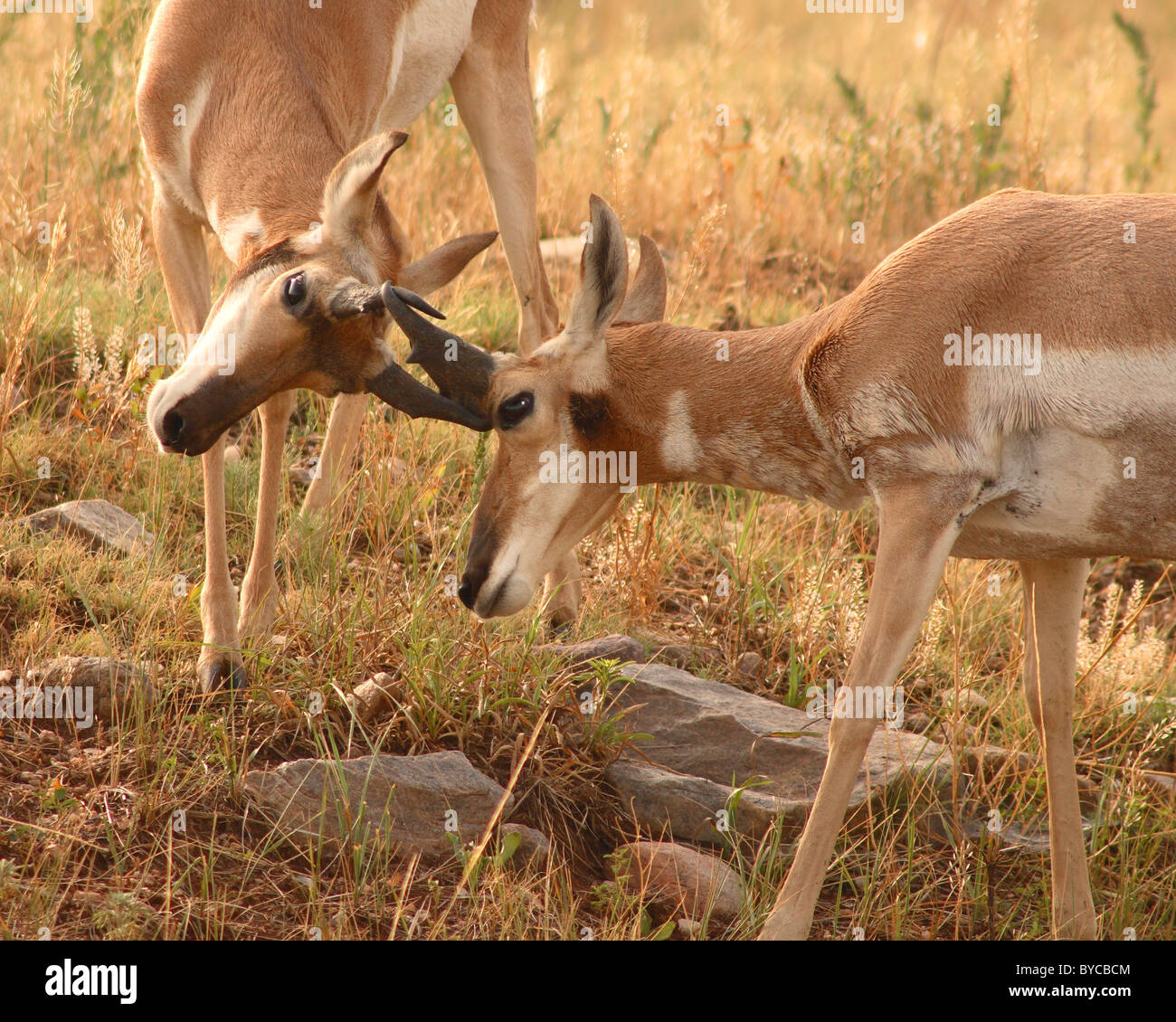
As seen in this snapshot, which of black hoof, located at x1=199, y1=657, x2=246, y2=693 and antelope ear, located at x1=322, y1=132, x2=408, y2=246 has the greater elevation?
antelope ear, located at x1=322, y1=132, x2=408, y2=246

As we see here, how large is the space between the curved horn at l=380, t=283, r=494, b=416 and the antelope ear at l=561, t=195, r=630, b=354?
0.28m

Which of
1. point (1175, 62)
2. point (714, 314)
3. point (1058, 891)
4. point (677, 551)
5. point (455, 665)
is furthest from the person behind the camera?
point (1175, 62)

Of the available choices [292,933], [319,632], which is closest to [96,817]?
[292,933]

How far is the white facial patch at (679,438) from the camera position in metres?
3.91

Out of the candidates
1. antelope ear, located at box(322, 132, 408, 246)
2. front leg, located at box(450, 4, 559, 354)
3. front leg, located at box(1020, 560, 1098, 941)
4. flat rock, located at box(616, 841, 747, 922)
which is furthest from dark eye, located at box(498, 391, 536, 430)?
front leg, located at box(450, 4, 559, 354)

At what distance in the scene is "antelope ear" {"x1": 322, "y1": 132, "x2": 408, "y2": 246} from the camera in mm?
3920

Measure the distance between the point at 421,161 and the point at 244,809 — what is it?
519cm

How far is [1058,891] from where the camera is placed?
13.6ft

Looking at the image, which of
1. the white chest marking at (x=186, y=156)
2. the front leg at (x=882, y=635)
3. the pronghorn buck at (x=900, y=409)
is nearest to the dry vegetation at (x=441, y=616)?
the front leg at (x=882, y=635)

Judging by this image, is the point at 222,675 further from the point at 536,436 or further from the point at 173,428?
the point at 536,436

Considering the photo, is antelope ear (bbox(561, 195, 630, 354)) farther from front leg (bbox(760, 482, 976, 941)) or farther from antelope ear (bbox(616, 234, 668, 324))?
front leg (bbox(760, 482, 976, 941))

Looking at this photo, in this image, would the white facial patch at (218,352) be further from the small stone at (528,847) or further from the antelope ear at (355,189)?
the small stone at (528,847)

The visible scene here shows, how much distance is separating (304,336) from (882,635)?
1.95m

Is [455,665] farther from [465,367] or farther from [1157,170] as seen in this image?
[1157,170]
